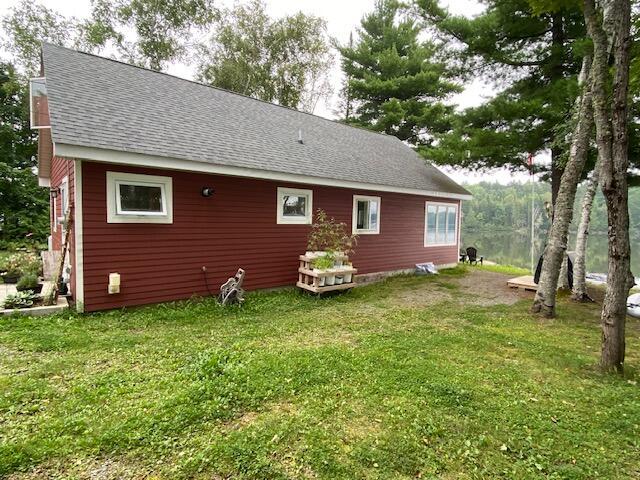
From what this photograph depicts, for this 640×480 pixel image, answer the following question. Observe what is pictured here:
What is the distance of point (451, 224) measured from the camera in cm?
1186

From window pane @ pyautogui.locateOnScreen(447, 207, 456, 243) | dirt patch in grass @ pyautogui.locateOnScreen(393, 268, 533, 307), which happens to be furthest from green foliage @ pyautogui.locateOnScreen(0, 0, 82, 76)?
dirt patch in grass @ pyautogui.locateOnScreen(393, 268, 533, 307)

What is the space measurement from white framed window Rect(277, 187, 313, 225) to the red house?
0.03 meters

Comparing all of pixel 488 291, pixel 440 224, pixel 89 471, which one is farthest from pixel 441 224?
pixel 89 471

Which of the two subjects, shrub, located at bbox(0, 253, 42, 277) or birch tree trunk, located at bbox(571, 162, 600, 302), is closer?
shrub, located at bbox(0, 253, 42, 277)

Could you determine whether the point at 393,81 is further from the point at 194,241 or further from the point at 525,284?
the point at 194,241

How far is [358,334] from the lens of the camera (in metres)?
4.70

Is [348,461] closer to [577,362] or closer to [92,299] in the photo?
[577,362]

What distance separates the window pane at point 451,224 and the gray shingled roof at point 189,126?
1.22m

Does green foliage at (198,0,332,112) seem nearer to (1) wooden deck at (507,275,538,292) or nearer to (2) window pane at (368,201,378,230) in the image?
(2) window pane at (368,201,378,230)

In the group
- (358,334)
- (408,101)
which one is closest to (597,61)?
(358,334)

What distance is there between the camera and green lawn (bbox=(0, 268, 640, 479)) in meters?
2.16

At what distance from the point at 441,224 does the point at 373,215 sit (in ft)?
11.6

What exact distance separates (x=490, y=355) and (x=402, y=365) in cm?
125

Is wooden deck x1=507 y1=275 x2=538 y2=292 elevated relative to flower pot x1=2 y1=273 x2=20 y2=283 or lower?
lower
